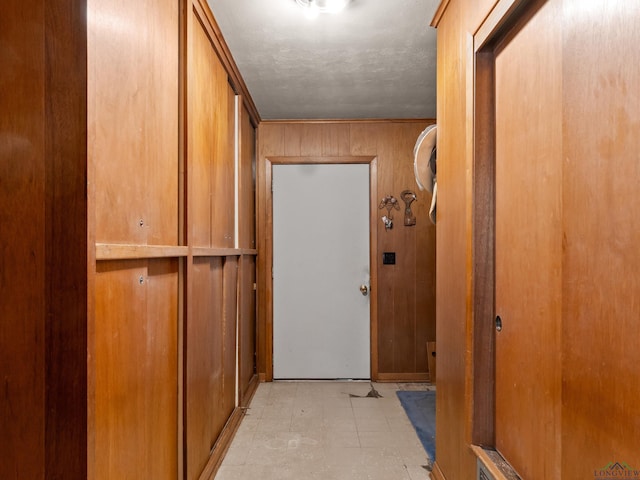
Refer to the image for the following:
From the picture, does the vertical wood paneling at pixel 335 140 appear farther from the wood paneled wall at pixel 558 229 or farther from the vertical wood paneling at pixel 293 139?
the wood paneled wall at pixel 558 229

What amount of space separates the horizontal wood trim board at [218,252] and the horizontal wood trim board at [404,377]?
5.28 feet

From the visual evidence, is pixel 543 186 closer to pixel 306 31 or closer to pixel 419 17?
pixel 419 17

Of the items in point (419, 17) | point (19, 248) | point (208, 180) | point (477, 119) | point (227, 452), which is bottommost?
point (227, 452)

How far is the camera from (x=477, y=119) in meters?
1.61

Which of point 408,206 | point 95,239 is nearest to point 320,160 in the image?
point 408,206

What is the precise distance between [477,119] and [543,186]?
483 mm

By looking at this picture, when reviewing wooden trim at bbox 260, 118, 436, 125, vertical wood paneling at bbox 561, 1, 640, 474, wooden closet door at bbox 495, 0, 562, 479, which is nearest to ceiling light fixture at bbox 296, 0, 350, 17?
wooden closet door at bbox 495, 0, 562, 479

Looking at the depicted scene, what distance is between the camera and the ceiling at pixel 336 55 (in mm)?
2084

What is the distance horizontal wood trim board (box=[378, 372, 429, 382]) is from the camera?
3.74m

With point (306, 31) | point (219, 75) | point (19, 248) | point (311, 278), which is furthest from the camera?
point (311, 278)

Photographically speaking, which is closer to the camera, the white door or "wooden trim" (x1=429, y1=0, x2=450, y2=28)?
"wooden trim" (x1=429, y1=0, x2=450, y2=28)

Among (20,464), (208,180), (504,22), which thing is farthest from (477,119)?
(20,464)

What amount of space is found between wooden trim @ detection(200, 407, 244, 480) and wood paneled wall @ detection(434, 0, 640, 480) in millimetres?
1154

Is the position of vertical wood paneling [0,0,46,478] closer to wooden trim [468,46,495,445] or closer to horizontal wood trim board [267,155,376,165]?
wooden trim [468,46,495,445]
